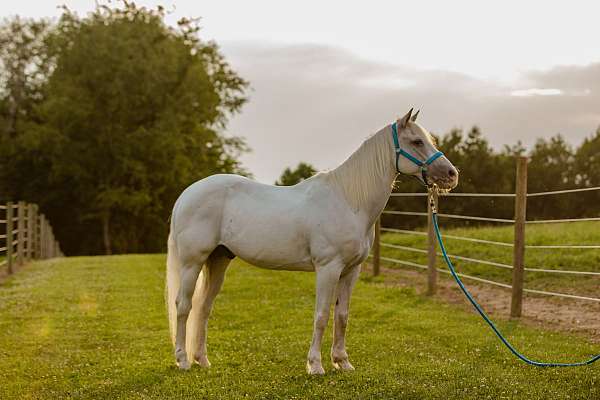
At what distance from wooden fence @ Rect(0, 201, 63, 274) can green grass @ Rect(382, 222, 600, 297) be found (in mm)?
8353

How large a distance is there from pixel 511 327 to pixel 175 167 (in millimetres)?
21088

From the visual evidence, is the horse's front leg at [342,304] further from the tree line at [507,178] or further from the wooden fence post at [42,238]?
the tree line at [507,178]

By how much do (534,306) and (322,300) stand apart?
5.01 meters

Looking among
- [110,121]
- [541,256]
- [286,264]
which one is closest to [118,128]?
[110,121]

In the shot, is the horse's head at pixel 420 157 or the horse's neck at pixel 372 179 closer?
the horse's head at pixel 420 157

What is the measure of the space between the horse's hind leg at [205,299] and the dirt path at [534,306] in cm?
403

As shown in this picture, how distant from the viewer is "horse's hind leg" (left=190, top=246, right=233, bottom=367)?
5441 mm

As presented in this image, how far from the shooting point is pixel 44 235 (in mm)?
19672

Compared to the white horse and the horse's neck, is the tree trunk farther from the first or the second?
the horse's neck

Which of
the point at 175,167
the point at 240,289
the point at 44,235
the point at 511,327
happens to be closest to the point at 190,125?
the point at 175,167

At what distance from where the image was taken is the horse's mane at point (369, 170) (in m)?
4.94

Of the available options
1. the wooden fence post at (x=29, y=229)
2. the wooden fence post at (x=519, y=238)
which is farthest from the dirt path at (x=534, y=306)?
the wooden fence post at (x=29, y=229)

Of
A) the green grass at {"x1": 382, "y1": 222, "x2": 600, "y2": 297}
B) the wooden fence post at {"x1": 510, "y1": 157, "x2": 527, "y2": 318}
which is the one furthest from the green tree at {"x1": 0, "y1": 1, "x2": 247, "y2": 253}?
the wooden fence post at {"x1": 510, "y1": 157, "x2": 527, "y2": 318}

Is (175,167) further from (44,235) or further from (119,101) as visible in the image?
(44,235)
